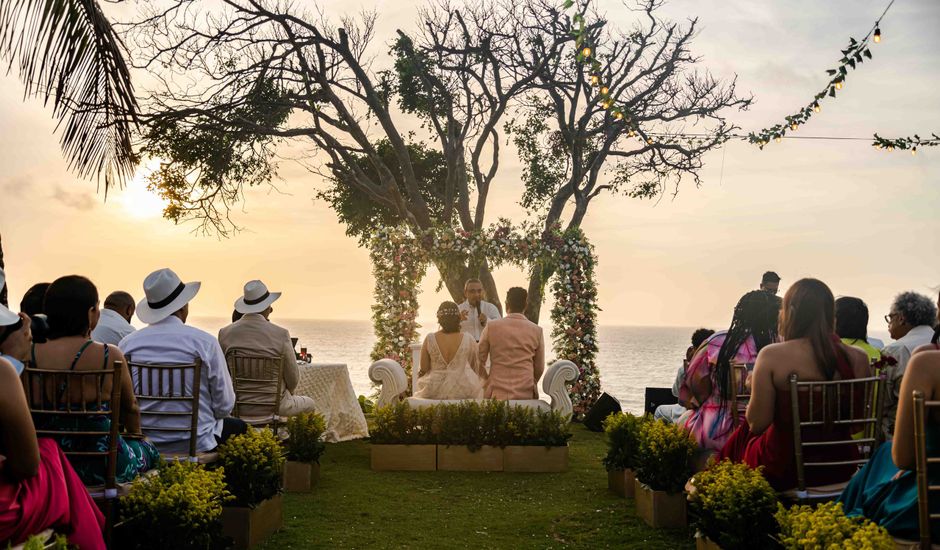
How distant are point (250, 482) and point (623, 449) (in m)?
3.40

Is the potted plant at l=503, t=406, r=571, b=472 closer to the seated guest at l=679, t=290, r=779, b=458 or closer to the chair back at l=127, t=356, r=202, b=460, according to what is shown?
the seated guest at l=679, t=290, r=779, b=458

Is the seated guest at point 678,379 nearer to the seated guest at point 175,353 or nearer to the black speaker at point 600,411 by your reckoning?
the black speaker at point 600,411

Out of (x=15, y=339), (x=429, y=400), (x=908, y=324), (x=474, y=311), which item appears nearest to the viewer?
(x=15, y=339)

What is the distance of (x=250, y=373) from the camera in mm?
8375

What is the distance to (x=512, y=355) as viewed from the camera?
10.5m

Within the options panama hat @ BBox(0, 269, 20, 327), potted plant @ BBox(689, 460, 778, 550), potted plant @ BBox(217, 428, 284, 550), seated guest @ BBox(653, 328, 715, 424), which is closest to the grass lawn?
potted plant @ BBox(217, 428, 284, 550)

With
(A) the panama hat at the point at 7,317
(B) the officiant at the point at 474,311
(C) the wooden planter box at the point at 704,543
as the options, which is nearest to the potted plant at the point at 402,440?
(B) the officiant at the point at 474,311

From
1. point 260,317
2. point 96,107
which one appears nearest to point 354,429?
point 260,317

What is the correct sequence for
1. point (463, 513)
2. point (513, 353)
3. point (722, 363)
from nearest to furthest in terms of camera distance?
point (722, 363), point (463, 513), point (513, 353)

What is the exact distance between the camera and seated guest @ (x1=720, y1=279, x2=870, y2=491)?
5.00 metres

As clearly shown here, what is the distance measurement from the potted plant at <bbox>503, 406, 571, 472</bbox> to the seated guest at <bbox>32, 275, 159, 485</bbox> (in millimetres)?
5260

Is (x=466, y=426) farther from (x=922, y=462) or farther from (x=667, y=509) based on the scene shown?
(x=922, y=462)

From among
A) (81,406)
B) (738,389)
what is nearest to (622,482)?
(738,389)

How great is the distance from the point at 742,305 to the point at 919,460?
3.07 m
